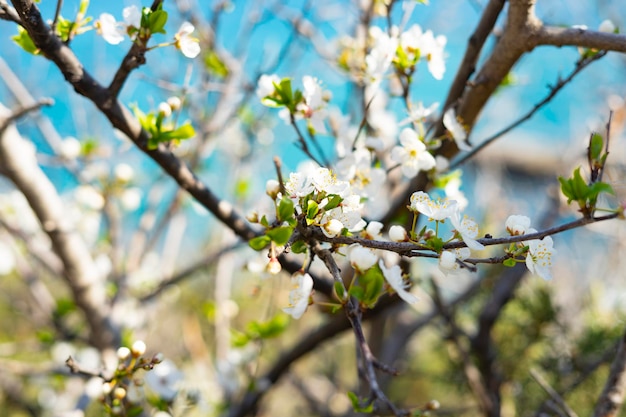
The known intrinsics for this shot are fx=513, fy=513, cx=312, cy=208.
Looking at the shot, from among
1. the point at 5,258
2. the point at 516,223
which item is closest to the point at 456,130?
the point at 516,223

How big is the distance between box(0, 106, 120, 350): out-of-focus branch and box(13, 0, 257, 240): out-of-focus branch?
270 millimetres

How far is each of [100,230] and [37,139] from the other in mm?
454

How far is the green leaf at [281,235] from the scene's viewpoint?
1.71ft

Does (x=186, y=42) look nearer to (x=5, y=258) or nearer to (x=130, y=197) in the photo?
(x=130, y=197)

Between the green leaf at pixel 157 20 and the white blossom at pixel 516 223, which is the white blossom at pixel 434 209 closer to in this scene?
the white blossom at pixel 516 223

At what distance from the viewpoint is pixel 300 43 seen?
1725 mm

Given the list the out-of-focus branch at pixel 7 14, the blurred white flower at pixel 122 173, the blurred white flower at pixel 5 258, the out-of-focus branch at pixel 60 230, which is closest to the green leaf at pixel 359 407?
the out-of-focus branch at pixel 7 14

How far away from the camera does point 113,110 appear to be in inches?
29.8

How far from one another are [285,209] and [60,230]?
0.77 metres

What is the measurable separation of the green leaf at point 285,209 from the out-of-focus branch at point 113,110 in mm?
312

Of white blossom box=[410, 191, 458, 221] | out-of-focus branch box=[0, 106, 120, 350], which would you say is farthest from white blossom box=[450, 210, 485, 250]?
out-of-focus branch box=[0, 106, 120, 350]

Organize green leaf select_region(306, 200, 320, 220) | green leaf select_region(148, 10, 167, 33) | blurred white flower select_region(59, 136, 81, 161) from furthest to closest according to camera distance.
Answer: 1. blurred white flower select_region(59, 136, 81, 161)
2. green leaf select_region(148, 10, 167, 33)
3. green leaf select_region(306, 200, 320, 220)

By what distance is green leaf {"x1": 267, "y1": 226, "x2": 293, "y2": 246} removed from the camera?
0.52 meters

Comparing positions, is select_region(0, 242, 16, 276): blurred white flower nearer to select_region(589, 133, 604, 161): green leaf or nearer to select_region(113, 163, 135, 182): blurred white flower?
select_region(113, 163, 135, 182): blurred white flower
